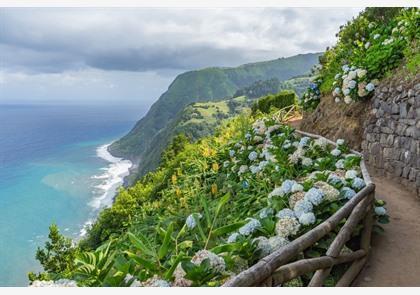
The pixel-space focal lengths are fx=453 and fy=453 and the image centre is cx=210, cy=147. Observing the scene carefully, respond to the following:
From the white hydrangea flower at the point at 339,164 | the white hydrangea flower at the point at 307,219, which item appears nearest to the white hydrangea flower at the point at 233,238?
the white hydrangea flower at the point at 307,219

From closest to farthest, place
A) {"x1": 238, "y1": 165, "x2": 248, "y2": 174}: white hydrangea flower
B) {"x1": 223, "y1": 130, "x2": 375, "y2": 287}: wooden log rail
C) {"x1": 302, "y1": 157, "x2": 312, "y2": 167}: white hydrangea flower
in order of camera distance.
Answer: {"x1": 223, "y1": 130, "x2": 375, "y2": 287}: wooden log rail, {"x1": 302, "y1": 157, "x2": 312, "y2": 167}: white hydrangea flower, {"x1": 238, "y1": 165, "x2": 248, "y2": 174}: white hydrangea flower

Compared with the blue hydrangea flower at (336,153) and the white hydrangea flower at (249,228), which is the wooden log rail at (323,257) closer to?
the white hydrangea flower at (249,228)

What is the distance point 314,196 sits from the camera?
3664 mm

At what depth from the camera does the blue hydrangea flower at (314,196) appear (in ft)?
12.0

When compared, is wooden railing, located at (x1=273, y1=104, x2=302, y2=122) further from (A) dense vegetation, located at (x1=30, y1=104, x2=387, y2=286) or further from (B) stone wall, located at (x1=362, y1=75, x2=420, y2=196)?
(B) stone wall, located at (x1=362, y1=75, x2=420, y2=196)

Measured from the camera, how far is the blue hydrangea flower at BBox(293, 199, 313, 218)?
3502 mm

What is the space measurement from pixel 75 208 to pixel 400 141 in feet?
124

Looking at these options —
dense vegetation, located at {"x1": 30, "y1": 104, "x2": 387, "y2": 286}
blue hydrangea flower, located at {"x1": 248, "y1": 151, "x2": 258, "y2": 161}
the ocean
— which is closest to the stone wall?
dense vegetation, located at {"x1": 30, "y1": 104, "x2": 387, "y2": 286}

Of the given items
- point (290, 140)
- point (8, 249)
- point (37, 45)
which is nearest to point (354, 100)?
point (290, 140)

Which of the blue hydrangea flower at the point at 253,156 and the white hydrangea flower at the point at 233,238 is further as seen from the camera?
the blue hydrangea flower at the point at 253,156

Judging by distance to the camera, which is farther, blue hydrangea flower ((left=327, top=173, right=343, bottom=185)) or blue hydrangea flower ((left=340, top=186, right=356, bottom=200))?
blue hydrangea flower ((left=327, top=173, right=343, bottom=185))

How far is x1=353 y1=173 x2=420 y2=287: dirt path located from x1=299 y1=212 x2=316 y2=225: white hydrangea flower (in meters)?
0.52

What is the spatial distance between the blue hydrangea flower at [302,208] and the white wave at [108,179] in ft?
101

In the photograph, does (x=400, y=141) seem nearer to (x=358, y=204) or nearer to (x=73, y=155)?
(x=358, y=204)
